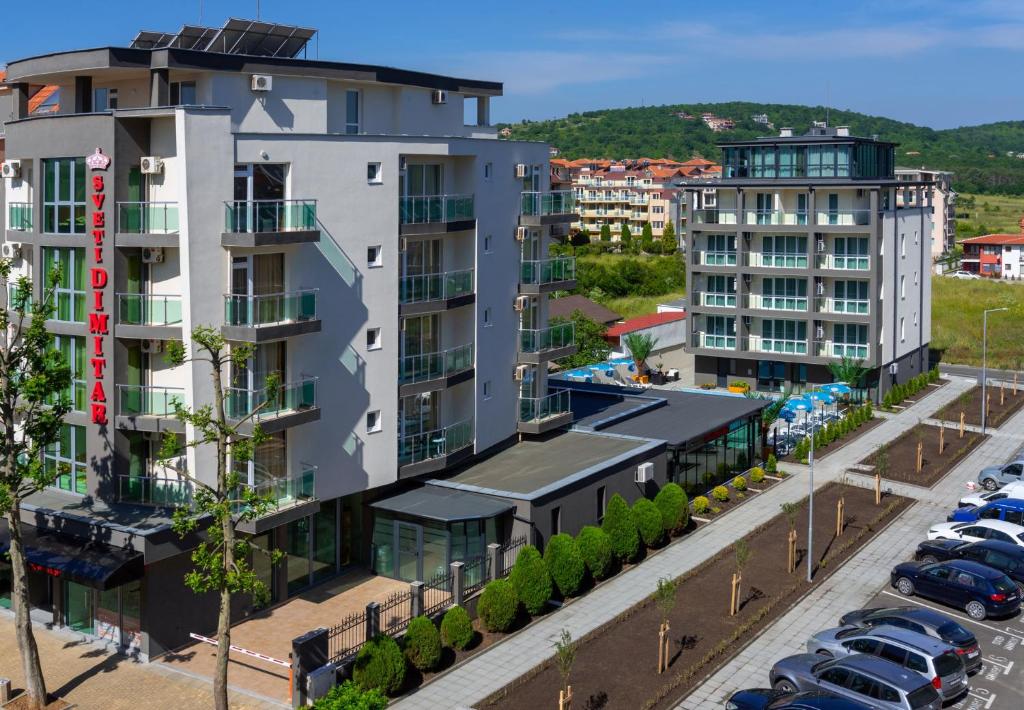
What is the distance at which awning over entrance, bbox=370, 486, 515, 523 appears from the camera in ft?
97.4

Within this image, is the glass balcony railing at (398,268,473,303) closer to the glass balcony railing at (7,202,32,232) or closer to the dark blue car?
the glass balcony railing at (7,202,32,232)

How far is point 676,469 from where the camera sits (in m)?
38.2

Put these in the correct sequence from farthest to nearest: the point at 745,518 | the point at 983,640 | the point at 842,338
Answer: the point at 842,338 → the point at 745,518 → the point at 983,640

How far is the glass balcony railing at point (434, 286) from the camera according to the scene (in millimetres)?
31312

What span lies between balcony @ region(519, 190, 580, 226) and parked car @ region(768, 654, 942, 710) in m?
16.4

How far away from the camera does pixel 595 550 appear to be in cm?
3067

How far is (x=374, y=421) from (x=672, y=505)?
32.7 feet

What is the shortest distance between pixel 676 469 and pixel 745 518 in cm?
280

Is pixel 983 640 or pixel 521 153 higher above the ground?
pixel 521 153

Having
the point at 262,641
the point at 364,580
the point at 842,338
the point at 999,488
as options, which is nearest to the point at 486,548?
the point at 364,580

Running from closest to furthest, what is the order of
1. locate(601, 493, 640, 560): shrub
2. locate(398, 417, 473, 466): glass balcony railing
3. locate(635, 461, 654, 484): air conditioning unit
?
locate(398, 417, 473, 466): glass balcony railing → locate(601, 493, 640, 560): shrub → locate(635, 461, 654, 484): air conditioning unit

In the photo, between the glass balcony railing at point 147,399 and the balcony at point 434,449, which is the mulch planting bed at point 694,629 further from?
the glass balcony railing at point 147,399

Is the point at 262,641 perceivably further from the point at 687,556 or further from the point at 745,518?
the point at 745,518

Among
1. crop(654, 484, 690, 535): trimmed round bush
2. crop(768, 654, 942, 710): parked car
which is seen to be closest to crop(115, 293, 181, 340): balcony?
crop(654, 484, 690, 535): trimmed round bush
